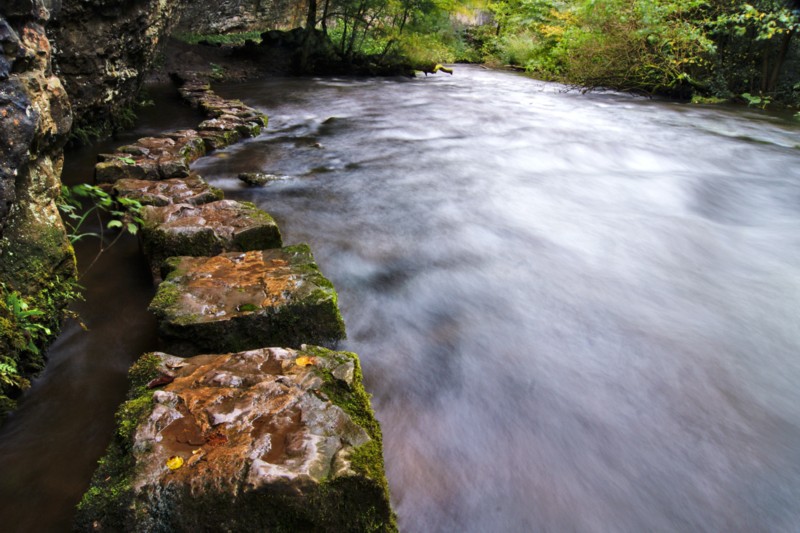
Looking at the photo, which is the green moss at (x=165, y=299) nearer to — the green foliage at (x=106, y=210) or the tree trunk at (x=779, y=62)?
the green foliage at (x=106, y=210)

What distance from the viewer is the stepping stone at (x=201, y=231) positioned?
2836 millimetres

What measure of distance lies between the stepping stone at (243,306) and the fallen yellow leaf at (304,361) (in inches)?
17.3

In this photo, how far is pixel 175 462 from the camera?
1.36 metres

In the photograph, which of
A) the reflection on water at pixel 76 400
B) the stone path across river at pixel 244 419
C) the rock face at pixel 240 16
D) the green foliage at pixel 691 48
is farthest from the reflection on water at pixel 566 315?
the rock face at pixel 240 16

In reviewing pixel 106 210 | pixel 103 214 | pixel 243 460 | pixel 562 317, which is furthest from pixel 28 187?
pixel 562 317

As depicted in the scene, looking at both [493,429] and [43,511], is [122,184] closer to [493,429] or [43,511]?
[43,511]

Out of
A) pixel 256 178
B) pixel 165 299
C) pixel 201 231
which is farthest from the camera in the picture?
pixel 256 178

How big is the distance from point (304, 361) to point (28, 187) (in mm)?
1713

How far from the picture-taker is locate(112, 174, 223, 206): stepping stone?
11.5ft

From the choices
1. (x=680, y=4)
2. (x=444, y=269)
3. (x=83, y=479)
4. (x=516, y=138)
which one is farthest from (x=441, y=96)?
(x=83, y=479)

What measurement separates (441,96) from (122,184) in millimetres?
8723

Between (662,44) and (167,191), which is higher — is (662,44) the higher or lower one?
the higher one

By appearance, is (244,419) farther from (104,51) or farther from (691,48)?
(691,48)

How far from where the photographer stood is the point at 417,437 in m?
A: 2.01
